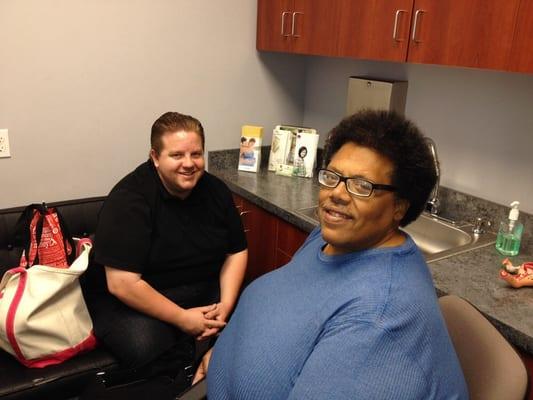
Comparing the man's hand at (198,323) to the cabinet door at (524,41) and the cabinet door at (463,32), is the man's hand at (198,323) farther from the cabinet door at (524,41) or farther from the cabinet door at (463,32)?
the cabinet door at (524,41)

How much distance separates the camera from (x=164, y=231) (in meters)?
1.72

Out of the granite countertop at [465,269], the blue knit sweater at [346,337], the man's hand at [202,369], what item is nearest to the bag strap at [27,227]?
the man's hand at [202,369]

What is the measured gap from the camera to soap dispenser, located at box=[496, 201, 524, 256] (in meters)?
1.70

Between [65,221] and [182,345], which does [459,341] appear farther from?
[65,221]

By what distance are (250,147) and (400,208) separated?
155 cm

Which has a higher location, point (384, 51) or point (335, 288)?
point (384, 51)

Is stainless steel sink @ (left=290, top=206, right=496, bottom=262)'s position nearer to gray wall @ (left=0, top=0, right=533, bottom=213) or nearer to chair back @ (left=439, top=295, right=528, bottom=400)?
gray wall @ (left=0, top=0, right=533, bottom=213)

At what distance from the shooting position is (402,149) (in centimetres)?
100

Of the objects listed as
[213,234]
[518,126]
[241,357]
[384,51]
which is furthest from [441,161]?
[241,357]

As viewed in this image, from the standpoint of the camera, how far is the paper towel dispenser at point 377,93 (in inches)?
85.6

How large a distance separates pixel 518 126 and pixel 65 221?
1784 millimetres

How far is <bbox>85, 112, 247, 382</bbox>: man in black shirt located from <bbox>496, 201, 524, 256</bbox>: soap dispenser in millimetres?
951

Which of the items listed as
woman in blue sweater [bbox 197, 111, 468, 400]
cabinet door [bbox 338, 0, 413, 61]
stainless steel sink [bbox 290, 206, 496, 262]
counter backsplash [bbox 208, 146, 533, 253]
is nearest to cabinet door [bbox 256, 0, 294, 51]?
cabinet door [bbox 338, 0, 413, 61]

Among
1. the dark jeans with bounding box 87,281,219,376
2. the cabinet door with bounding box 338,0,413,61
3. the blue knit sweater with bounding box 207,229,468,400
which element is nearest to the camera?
the blue knit sweater with bounding box 207,229,468,400
